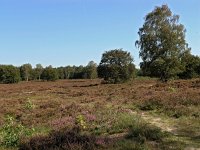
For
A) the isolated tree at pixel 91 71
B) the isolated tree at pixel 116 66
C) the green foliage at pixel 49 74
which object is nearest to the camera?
the isolated tree at pixel 116 66

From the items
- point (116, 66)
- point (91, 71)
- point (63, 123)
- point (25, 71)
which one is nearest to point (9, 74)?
point (25, 71)

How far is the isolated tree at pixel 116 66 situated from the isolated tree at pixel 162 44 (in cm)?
1184

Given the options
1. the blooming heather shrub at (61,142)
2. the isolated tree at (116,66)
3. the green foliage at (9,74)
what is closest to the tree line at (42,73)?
the green foliage at (9,74)

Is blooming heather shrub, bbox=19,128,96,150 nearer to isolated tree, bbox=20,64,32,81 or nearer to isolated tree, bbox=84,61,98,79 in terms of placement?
isolated tree, bbox=84,61,98,79

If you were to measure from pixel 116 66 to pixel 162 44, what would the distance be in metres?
14.9

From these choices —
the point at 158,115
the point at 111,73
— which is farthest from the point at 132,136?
the point at 111,73

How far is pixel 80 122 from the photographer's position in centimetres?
1173

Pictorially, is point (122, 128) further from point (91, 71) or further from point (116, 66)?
point (91, 71)

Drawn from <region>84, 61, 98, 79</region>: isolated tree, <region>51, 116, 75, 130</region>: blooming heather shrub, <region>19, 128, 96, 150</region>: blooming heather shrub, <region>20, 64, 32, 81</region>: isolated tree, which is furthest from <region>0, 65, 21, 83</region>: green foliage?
<region>19, 128, 96, 150</region>: blooming heather shrub

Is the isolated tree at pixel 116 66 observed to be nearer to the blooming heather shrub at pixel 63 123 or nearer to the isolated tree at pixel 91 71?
the blooming heather shrub at pixel 63 123

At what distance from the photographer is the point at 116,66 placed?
5853 centimetres

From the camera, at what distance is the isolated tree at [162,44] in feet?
146

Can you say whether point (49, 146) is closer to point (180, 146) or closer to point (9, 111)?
point (180, 146)

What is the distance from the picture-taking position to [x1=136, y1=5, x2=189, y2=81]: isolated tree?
4447cm
